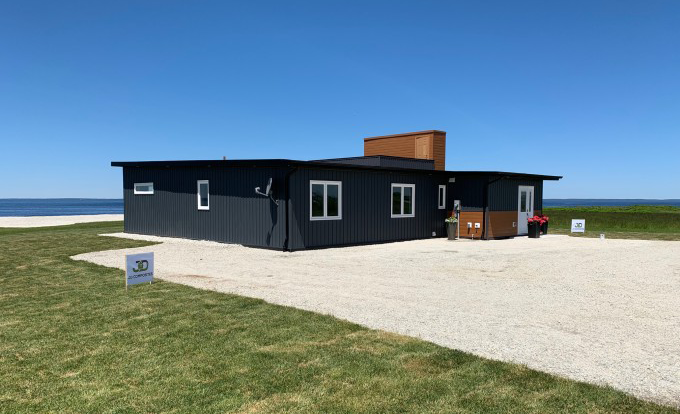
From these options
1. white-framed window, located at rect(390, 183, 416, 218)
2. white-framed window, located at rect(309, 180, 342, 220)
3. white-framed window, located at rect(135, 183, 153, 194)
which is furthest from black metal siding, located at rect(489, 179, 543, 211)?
white-framed window, located at rect(135, 183, 153, 194)

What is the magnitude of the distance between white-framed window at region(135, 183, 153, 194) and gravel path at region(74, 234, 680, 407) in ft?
15.9

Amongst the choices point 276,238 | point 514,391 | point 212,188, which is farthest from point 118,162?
point 514,391

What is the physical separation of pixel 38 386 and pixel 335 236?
41.5ft

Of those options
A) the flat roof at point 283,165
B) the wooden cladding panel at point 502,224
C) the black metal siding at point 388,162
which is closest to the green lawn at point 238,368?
the flat roof at point 283,165

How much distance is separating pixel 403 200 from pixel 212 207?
7.45m

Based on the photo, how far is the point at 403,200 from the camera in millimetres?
19438

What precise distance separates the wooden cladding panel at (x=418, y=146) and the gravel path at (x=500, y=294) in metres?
8.43

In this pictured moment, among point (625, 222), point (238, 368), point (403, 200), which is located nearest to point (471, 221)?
point (403, 200)

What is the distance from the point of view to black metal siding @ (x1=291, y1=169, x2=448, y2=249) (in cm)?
1563

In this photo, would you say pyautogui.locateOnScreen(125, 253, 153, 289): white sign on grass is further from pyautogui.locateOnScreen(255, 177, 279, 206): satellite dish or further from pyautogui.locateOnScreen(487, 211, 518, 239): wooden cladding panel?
pyautogui.locateOnScreen(487, 211, 518, 239): wooden cladding panel

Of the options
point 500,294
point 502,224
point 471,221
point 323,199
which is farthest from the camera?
point 502,224

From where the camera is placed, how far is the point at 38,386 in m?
4.45

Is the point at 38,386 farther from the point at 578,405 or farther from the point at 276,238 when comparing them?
the point at 276,238

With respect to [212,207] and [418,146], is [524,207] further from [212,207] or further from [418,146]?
[212,207]
